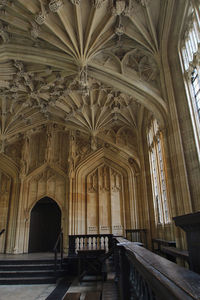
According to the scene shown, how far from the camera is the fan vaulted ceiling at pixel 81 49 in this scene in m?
6.96

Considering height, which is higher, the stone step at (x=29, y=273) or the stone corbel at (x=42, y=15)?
the stone corbel at (x=42, y=15)

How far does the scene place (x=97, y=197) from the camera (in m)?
12.1

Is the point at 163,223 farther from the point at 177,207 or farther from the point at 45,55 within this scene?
the point at 45,55

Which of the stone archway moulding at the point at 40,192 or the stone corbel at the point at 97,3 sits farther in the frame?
the stone archway moulding at the point at 40,192

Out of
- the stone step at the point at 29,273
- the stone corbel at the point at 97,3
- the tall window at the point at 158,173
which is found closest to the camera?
the stone corbel at the point at 97,3

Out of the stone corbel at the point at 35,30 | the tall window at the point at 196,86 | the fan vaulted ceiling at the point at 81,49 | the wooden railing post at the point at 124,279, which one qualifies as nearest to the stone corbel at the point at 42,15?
the fan vaulted ceiling at the point at 81,49

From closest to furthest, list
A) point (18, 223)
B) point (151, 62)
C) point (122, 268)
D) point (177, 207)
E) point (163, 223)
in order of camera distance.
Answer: point (122, 268), point (177, 207), point (151, 62), point (163, 223), point (18, 223)

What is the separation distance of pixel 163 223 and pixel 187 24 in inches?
270

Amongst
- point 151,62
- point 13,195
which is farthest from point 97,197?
point 151,62

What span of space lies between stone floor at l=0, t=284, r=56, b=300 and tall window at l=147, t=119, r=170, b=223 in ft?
15.8

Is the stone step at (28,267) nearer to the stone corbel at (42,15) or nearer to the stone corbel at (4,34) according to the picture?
the stone corbel at (4,34)

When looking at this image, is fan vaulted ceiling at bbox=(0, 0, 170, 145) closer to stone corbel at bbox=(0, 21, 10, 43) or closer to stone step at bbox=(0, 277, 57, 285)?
stone corbel at bbox=(0, 21, 10, 43)

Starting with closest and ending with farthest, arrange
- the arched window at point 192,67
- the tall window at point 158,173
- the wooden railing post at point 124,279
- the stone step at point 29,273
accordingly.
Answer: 1. the wooden railing post at point 124,279
2. the arched window at point 192,67
3. the stone step at point 29,273
4. the tall window at point 158,173

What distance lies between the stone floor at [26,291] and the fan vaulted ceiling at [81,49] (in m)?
6.20
